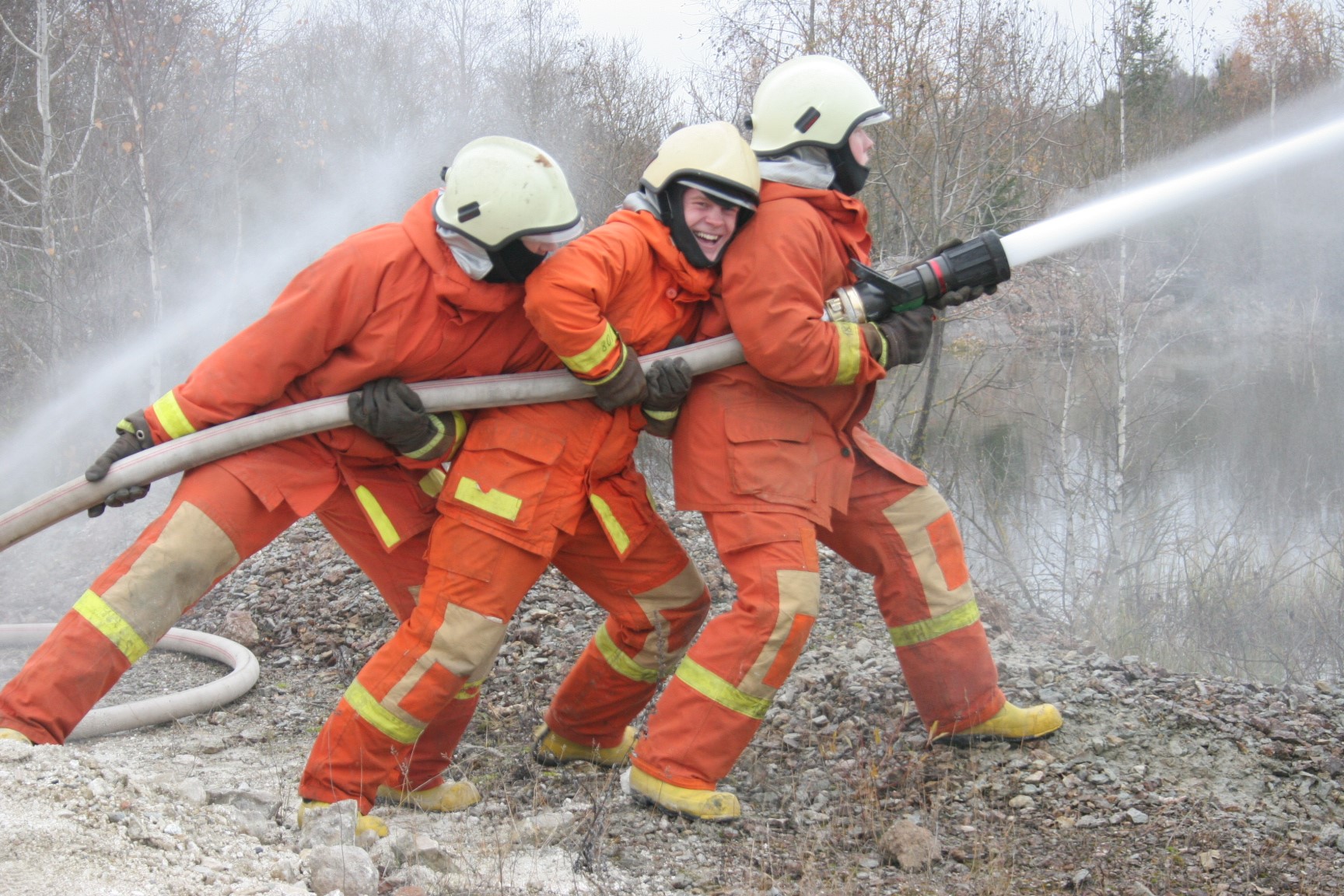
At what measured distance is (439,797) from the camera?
3566 millimetres

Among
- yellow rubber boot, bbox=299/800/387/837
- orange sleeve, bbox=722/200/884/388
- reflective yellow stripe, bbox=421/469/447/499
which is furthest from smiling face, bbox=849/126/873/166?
yellow rubber boot, bbox=299/800/387/837

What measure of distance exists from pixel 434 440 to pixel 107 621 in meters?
0.96

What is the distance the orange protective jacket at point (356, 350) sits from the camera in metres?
3.08

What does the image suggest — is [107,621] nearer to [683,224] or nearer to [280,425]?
[280,425]

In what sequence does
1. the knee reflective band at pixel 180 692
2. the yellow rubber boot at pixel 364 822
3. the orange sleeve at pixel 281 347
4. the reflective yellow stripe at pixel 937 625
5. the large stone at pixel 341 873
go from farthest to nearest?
1. the knee reflective band at pixel 180 692
2. the reflective yellow stripe at pixel 937 625
3. the orange sleeve at pixel 281 347
4. the yellow rubber boot at pixel 364 822
5. the large stone at pixel 341 873

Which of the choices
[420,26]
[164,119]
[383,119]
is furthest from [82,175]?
[420,26]

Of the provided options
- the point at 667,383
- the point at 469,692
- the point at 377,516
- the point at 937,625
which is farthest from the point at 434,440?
the point at 937,625

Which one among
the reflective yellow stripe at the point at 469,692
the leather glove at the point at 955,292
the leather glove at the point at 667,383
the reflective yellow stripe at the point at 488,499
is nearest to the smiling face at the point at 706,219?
the leather glove at the point at 667,383

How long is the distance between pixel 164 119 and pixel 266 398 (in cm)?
860

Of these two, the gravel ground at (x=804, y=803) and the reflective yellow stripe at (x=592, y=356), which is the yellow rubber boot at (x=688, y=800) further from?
the reflective yellow stripe at (x=592, y=356)

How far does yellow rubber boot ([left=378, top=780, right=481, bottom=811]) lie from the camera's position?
3.51 meters

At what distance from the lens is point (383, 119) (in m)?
18.2

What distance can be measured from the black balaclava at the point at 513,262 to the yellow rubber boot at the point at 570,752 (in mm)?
1583

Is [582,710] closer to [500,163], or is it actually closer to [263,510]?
[263,510]
